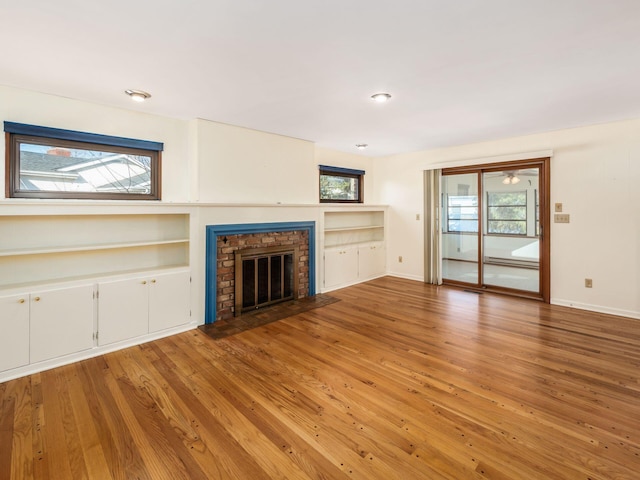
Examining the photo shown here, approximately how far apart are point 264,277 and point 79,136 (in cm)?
265

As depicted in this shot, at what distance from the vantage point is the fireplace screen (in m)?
4.24

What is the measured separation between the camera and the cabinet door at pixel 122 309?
312 centimetres

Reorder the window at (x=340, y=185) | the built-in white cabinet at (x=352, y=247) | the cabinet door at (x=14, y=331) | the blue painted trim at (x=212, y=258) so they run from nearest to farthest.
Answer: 1. the cabinet door at (x=14, y=331)
2. the blue painted trim at (x=212, y=258)
3. the built-in white cabinet at (x=352, y=247)
4. the window at (x=340, y=185)

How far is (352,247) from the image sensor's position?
19.4 feet

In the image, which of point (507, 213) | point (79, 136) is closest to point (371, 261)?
point (507, 213)

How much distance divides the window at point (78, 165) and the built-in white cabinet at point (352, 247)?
113 inches

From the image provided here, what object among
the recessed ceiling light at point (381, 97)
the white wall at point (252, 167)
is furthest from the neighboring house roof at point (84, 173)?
the recessed ceiling light at point (381, 97)

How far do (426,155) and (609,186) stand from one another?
8.88 ft

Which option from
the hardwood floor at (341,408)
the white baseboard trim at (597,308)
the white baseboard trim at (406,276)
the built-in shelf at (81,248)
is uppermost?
the built-in shelf at (81,248)

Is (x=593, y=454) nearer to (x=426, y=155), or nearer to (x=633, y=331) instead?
(x=633, y=331)

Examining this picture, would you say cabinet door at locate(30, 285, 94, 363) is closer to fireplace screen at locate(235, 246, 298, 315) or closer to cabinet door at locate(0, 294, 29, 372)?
cabinet door at locate(0, 294, 29, 372)

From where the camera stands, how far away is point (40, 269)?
121 inches

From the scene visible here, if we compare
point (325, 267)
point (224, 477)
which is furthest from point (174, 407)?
point (325, 267)

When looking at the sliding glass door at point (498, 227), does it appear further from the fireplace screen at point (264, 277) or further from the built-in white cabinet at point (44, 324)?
the built-in white cabinet at point (44, 324)
